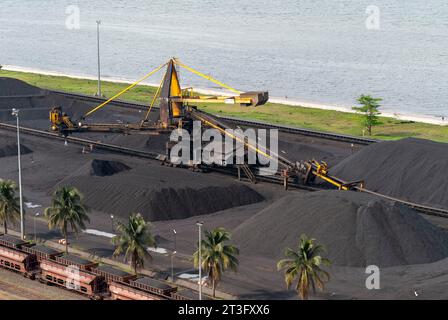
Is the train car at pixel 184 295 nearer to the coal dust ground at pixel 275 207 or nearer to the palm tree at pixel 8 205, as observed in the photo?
the coal dust ground at pixel 275 207

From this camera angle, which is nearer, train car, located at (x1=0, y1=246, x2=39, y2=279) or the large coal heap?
train car, located at (x1=0, y1=246, x2=39, y2=279)

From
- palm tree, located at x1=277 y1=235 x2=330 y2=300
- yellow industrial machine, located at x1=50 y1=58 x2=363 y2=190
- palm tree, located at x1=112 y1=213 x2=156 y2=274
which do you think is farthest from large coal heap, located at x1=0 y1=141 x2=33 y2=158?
palm tree, located at x1=277 y1=235 x2=330 y2=300

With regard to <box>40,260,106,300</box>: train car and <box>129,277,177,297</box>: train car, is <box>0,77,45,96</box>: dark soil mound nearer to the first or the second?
<box>40,260,106,300</box>: train car

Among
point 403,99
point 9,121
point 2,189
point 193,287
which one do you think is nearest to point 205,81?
point 403,99

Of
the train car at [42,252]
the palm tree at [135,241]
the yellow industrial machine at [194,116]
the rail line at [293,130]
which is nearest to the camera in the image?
the palm tree at [135,241]

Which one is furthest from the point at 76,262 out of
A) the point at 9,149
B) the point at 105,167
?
the point at 9,149

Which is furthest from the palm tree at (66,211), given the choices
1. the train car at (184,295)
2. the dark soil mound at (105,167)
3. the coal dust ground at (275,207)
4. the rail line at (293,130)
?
the rail line at (293,130)
